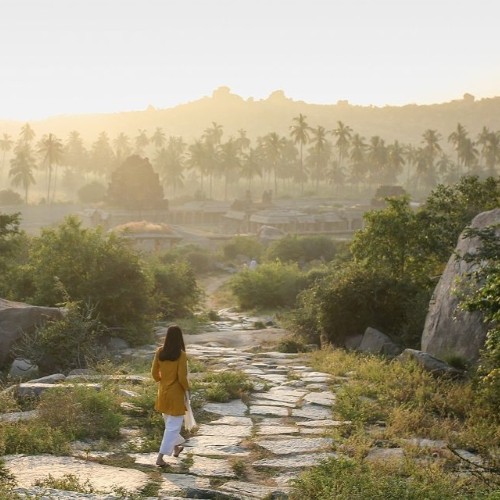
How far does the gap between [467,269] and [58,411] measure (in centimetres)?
810

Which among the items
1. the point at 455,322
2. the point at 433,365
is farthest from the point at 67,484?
the point at 455,322

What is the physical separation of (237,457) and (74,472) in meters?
1.91

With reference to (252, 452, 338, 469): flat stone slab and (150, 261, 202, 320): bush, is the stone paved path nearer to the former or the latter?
(252, 452, 338, 469): flat stone slab

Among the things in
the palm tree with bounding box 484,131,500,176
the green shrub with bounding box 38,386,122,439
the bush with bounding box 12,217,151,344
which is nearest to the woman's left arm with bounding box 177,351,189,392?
the green shrub with bounding box 38,386,122,439

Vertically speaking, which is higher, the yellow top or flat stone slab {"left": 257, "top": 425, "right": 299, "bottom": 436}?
the yellow top

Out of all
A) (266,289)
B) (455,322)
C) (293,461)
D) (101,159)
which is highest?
(101,159)

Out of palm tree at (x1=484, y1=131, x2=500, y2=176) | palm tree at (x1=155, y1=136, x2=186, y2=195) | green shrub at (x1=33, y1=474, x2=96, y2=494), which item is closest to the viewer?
green shrub at (x1=33, y1=474, x2=96, y2=494)

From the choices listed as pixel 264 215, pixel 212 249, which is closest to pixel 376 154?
pixel 264 215

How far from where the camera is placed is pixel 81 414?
8648mm

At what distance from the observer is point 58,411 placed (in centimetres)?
844

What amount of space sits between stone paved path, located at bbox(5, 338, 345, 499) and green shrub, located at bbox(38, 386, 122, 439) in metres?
0.67

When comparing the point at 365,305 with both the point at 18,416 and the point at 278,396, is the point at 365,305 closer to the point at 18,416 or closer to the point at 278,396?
the point at 278,396

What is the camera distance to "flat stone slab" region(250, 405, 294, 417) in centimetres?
1009

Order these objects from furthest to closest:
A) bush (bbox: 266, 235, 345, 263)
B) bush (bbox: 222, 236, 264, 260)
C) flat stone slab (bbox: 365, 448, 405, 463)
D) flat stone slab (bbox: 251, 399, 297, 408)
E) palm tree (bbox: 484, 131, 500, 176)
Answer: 1. palm tree (bbox: 484, 131, 500, 176)
2. bush (bbox: 222, 236, 264, 260)
3. bush (bbox: 266, 235, 345, 263)
4. flat stone slab (bbox: 251, 399, 297, 408)
5. flat stone slab (bbox: 365, 448, 405, 463)
